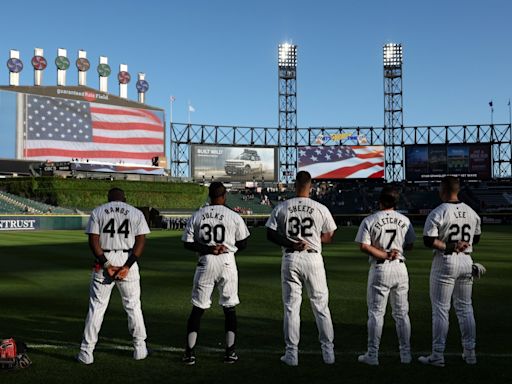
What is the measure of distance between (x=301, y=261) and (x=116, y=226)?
2245mm

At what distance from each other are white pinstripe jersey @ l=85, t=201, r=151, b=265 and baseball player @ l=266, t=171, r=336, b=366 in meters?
1.63

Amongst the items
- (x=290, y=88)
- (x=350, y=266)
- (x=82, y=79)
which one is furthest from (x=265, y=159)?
(x=350, y=266)

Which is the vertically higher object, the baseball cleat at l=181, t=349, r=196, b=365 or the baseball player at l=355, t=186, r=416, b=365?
the baseball player at l=355, t=186, r=416, b=365

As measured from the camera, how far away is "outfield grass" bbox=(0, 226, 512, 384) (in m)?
6.34

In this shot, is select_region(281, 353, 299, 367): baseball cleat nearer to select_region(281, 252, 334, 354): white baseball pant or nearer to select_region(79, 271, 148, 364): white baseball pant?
select_region(281, 252, 334, 354): white baseball pant

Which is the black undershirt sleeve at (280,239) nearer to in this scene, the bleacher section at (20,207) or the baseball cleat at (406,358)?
the baseball cleat at (406,358)

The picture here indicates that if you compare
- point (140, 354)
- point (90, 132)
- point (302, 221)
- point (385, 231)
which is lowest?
point (140, 354)

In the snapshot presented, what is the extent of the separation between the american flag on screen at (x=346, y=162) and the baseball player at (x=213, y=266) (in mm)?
72337

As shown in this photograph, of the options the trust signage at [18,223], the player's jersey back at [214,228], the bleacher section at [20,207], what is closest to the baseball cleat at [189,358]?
the player's jersey back at [214,228]

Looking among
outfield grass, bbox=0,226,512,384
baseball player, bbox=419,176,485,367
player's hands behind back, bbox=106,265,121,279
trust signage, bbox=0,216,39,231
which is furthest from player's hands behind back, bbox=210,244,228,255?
trust signage, bbox=0,216,39,231

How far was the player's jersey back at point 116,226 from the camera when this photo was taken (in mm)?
6871

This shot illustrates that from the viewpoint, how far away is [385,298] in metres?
6.70

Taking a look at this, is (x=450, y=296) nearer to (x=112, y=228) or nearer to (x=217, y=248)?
(x=217, y=248)

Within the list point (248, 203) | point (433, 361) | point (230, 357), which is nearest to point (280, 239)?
point (230, 357)
